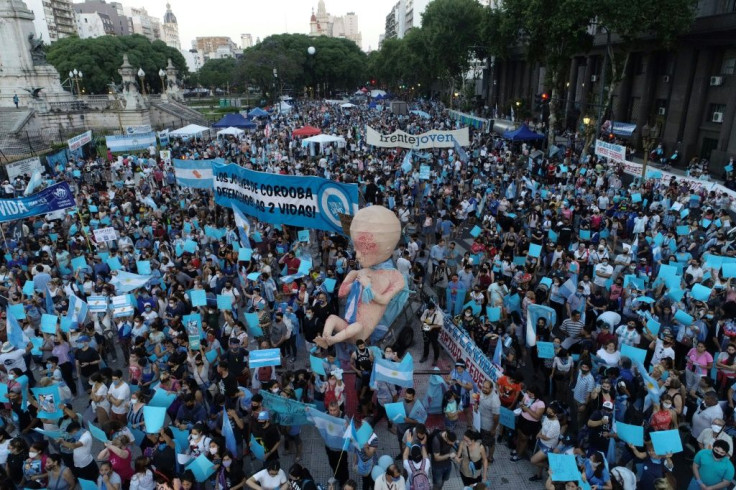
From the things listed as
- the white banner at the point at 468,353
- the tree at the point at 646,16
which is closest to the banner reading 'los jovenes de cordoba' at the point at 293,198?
the white banner at the point at 468,353

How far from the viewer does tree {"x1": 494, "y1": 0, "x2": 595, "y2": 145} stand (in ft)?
77.3

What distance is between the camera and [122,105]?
46.6m

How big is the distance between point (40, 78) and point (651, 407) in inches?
2069

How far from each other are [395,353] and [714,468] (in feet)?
13.8

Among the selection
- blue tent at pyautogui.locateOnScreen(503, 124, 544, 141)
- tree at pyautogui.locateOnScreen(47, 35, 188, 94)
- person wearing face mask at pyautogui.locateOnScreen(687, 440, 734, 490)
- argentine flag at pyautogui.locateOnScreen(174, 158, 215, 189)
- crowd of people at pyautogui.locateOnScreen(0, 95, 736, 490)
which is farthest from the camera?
tree at pyautogui.locateOnScreen(47, 35, 188, 94)

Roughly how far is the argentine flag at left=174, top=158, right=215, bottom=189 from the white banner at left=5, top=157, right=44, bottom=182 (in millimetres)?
9107

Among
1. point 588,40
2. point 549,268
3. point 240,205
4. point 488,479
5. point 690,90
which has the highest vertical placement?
point 588,40

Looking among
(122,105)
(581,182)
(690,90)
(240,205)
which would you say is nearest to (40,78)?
(122,105)

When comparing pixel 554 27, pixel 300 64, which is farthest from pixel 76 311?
pixel 300 64

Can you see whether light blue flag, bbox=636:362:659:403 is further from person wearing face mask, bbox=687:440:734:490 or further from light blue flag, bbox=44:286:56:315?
light blue flag, bbox=44:286:56:315

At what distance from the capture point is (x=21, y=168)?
21.2 metres

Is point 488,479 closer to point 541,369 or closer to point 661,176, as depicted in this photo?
point 541,369

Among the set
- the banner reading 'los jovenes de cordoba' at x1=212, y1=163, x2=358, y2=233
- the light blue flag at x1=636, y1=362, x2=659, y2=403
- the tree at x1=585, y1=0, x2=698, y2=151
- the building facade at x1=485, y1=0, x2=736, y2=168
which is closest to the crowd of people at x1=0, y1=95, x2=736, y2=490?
the light blue flag at x1=636, y1=362, x2=659, y2=403

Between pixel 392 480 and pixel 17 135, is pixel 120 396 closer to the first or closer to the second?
pixel 392 480
